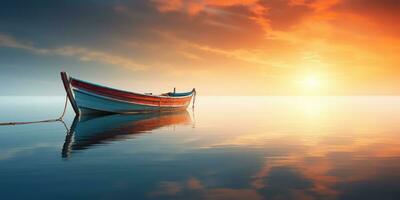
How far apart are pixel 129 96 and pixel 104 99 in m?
3.25

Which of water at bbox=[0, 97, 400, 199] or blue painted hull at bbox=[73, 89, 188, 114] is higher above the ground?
blue painted hull at bbox=[73, 89, 188, 114]

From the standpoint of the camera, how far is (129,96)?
131ft

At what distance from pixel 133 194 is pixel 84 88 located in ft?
95.2

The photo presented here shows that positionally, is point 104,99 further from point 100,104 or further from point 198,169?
point 198,169

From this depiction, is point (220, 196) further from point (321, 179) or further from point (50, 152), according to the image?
point (50, 152)

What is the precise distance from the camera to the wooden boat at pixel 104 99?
114 ft

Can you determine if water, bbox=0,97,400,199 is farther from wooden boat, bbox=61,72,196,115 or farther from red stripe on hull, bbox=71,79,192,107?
red stripe on hull, bbox=71,79,192,107

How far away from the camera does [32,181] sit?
10.0 meters

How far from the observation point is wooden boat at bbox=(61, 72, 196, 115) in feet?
114

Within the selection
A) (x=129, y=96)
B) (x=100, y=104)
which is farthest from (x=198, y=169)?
(x=129, y=96)

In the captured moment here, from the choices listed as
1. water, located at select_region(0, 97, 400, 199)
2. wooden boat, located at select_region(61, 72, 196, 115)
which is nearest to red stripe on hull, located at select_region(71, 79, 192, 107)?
wooden boat, located at select_region(61, 72, 196, 115)

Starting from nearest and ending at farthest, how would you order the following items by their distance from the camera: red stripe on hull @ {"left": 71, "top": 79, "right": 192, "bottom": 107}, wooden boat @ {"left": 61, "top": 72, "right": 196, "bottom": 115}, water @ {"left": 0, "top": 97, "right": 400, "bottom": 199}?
water @ {"left": 0, "top": 97, "right": 400, "bottom": 199} < wooden boat @ {"left": 61, "top": 72, "right": 196, "bottom": 115} < red stripe on hull @ {"left": 71, "top": 79, "right": 192, "bottom": 107}

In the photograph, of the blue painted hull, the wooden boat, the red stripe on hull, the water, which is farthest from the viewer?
the blue painted hull

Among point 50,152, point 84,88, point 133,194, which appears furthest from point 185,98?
point 133,194
